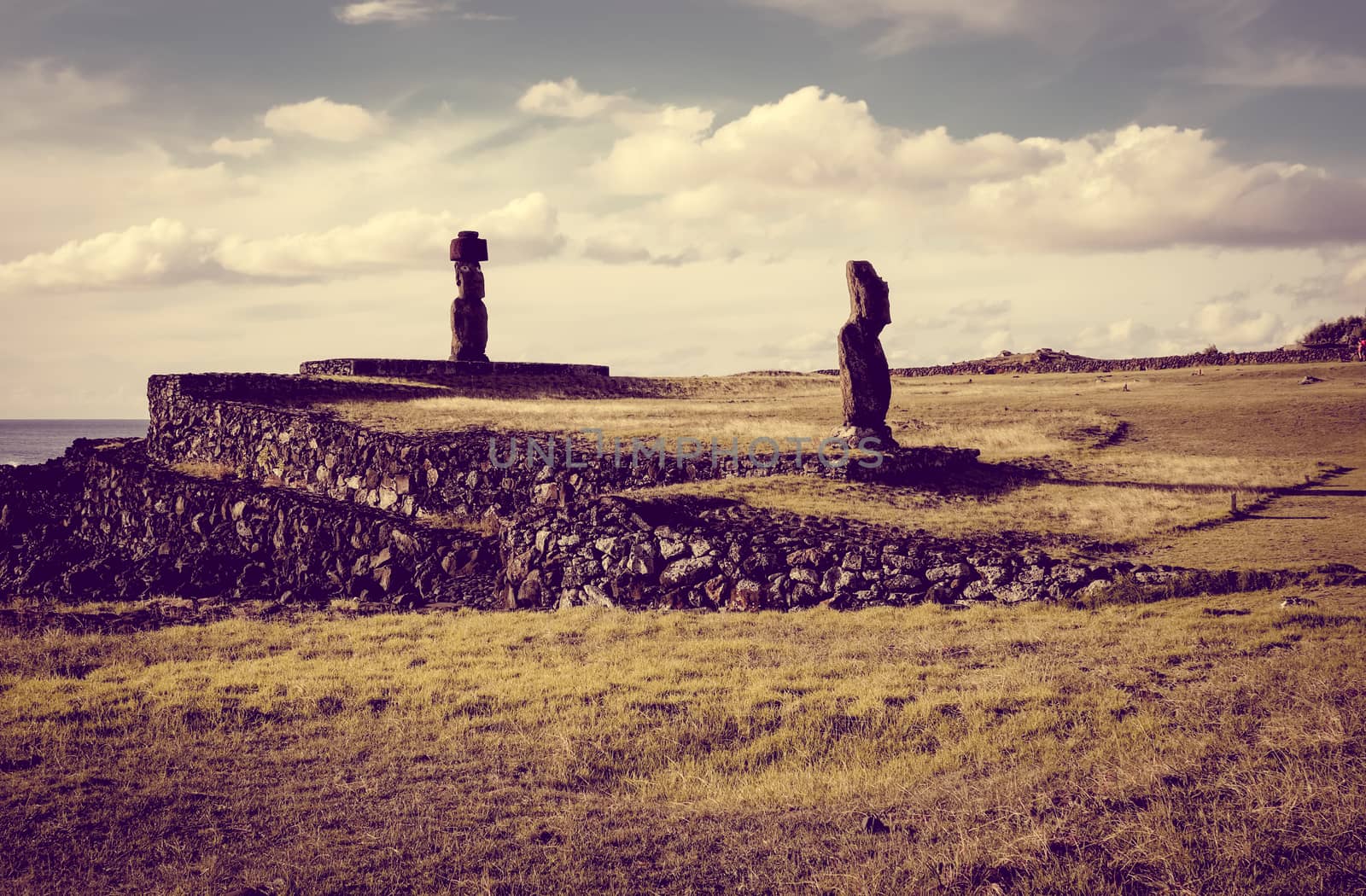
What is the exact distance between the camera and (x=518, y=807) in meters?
8.08

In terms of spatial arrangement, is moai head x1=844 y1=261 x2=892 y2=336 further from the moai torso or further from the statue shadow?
the statue shadow

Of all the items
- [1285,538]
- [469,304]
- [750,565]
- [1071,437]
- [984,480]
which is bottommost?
[750,565]

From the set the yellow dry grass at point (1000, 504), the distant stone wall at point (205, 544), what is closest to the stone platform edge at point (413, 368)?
the distant stone wall at point (205, 544)

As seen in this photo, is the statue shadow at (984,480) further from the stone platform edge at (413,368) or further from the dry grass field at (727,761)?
the stone platform edge at (413,368)

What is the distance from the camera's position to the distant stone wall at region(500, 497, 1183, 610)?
16453mm

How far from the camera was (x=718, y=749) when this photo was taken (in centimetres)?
955

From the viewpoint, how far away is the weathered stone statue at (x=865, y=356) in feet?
80.8

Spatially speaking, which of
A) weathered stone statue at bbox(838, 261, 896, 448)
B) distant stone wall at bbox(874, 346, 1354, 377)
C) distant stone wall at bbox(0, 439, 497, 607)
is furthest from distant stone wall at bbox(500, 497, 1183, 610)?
distant stone wall at bbox(874, 346, 1354, 377)

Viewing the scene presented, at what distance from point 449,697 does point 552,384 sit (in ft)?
103

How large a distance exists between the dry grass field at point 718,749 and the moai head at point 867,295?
7.54 metres

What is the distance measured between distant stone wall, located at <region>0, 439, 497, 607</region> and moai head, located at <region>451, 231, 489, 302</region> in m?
14.7

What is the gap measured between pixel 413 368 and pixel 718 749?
111 feet

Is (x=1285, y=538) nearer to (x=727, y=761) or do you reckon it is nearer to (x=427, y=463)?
(x=727, y=761)

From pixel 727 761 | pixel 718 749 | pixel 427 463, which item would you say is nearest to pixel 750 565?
pixel 718 749
